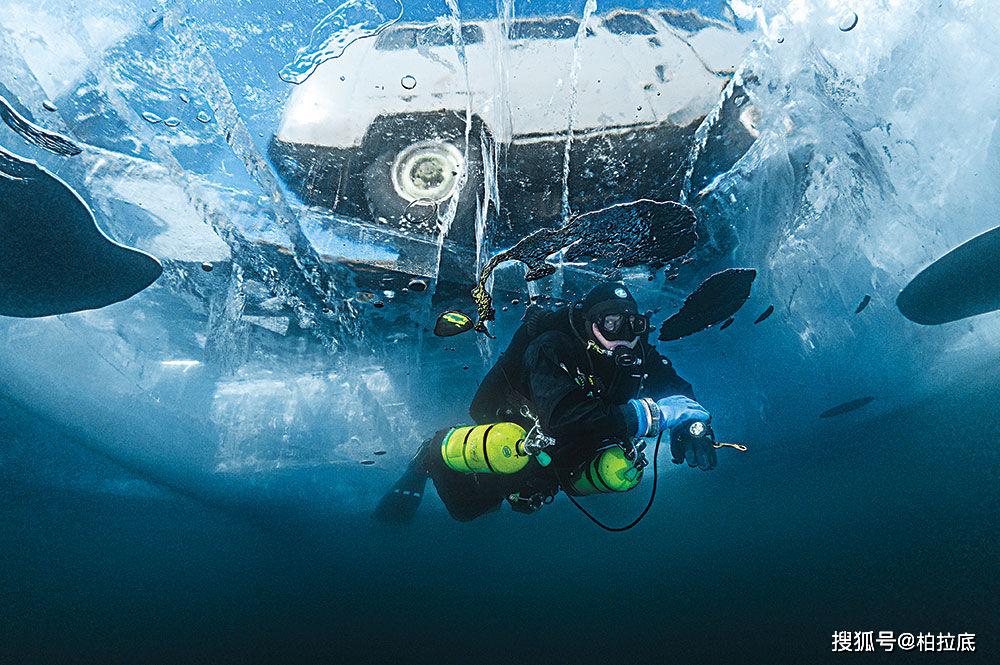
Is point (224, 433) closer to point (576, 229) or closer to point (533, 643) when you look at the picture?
point (576, 229)

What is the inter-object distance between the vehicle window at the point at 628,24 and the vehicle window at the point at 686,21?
167 mm

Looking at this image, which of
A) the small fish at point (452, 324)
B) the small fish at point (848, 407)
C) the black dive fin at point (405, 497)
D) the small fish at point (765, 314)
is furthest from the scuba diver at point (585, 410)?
the small fish at point (848, 407)

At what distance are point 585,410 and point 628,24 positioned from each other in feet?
13.1

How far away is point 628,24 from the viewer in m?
4.45

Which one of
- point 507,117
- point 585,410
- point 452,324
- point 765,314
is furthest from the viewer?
point 765,314

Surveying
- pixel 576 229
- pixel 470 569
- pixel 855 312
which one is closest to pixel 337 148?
pixel 576 229

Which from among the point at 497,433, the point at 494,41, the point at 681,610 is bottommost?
the point at 681,610

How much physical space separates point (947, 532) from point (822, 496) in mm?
10680

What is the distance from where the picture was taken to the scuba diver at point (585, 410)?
4074 mm

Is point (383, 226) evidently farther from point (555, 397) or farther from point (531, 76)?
point (555, 397)

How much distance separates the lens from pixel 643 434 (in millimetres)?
4371

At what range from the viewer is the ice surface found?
14.6ft

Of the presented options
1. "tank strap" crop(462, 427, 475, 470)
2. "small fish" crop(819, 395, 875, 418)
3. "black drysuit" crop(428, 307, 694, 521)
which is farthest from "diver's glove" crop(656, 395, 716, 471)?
"small fish" crop(819, 395, 875, 418)

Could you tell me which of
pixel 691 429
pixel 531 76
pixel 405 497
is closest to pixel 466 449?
pixel 691 429
